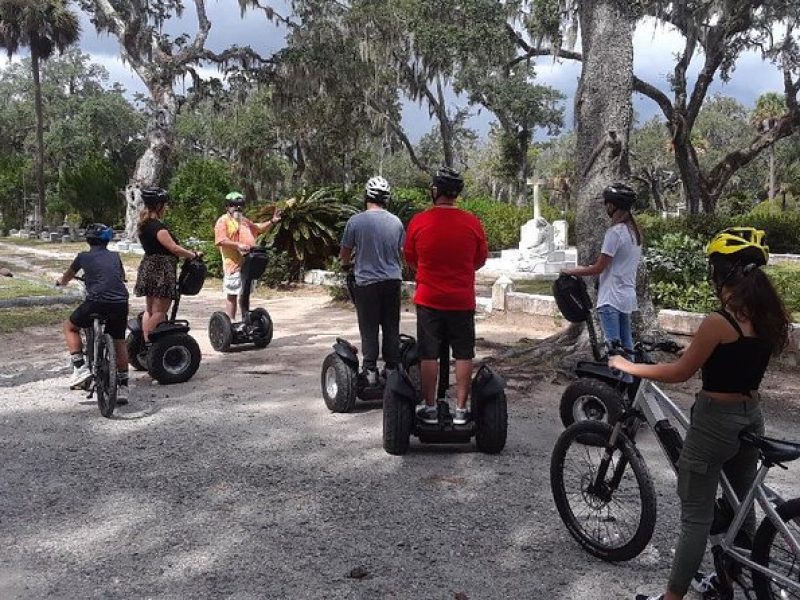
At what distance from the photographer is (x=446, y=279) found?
16.0 ft

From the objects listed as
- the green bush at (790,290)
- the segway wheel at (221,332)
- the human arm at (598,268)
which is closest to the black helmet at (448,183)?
the human arm at (598,268)

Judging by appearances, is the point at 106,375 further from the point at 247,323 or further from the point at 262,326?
the point at 262,326

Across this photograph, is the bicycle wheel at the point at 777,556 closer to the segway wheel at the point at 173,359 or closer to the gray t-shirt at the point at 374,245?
the gray t-shirt at the point at 374,245

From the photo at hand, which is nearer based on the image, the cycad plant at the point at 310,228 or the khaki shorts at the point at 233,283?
the khaki shorts at the point at 233,283

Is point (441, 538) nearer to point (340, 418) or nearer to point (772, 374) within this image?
point (340, 418)

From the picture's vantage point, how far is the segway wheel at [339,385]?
19.7 ft

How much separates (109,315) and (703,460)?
4.75 m

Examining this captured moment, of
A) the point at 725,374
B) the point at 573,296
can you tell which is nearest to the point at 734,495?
the point at 725,374

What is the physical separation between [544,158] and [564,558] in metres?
85.1

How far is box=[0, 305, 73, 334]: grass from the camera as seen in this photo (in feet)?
35.4

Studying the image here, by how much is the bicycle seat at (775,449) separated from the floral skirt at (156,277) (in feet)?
18.3

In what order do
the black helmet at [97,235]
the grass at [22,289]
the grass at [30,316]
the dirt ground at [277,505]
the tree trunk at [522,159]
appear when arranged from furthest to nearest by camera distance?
the tree trunk at [522,159] < the grass at [22,289] < the grass at [30,316] < the black helmet at [97,235] < the dirt ground at [277,505]

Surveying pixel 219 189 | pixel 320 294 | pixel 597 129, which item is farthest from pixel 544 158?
pixel 597 129

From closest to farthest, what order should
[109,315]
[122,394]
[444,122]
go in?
1. [109,315]
2. [122,394]
3. [444,122]
